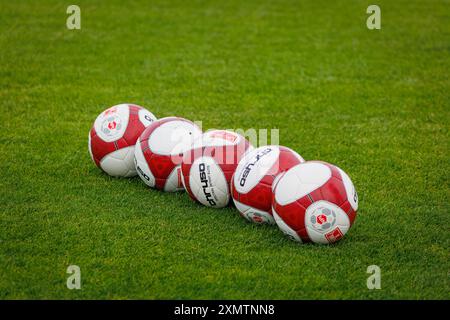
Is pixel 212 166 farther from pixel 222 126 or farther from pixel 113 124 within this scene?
pixel 222 126

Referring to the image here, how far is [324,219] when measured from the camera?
5.36 meters

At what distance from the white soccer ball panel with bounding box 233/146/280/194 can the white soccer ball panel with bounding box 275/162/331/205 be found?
0.85ft

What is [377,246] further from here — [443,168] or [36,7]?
[36,7]

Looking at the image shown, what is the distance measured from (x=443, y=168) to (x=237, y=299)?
11.5ft

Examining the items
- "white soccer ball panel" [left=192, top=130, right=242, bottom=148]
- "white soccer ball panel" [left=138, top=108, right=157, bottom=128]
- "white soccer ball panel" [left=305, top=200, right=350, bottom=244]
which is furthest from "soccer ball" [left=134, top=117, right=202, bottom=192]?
"white soccer ball panel" [left=305, top=200, right=350, bottom=244]

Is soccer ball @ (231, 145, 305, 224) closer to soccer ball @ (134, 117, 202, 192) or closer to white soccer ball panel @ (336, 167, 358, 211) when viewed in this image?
white soccer ball panel @ (336, 167, 358, 211)

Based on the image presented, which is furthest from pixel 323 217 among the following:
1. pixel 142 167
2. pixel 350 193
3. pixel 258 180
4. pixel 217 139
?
pixel 142 167

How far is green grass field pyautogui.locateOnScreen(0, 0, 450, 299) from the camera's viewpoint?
16.7ft

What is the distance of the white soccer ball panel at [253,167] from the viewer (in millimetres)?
5727

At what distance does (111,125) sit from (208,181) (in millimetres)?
1374

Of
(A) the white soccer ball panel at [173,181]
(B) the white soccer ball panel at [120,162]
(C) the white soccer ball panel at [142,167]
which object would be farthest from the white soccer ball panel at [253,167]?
(B) the white soccer ball panel at [120,162]

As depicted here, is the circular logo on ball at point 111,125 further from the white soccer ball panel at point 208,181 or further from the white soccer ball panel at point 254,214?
the white soccer ball panel at point 254,214

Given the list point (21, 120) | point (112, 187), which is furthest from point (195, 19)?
point (112, 187)

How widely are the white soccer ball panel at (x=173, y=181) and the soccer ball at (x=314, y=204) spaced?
1244mm
